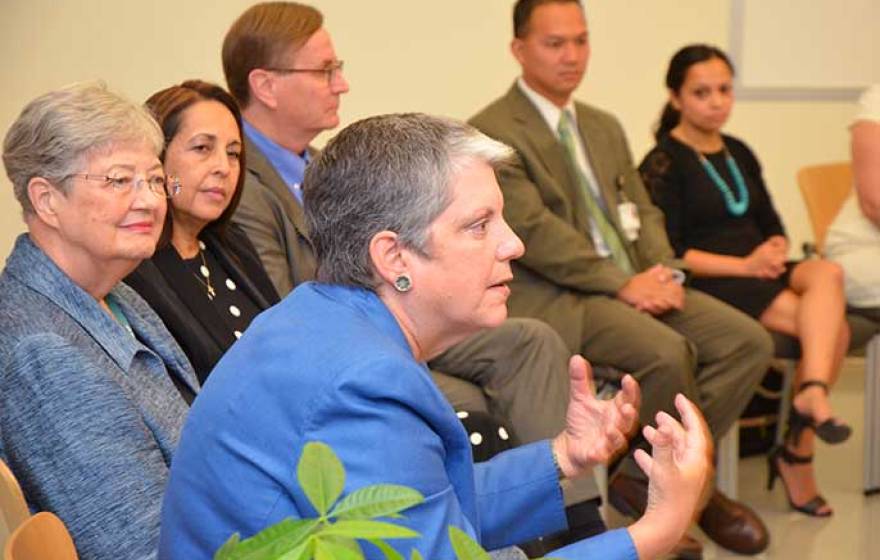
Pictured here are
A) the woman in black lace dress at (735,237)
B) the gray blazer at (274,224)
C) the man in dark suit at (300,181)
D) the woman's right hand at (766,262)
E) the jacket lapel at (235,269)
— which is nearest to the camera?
the jacket lapel at (235,269)

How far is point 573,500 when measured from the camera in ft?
11.9

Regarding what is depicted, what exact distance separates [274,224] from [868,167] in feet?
7.99

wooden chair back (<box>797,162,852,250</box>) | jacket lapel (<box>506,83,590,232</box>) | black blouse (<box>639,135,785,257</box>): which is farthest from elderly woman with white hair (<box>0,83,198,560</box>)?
wooden chair back (<box>797,162,852,250</box>)

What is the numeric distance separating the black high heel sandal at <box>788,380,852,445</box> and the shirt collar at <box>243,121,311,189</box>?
1.93 m

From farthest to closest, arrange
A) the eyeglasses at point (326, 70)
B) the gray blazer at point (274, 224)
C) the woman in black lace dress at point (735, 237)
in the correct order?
the woman in black lace dress at point (735, 237)
the eyeglasses at point (326, 70)
the gray blazer at point (274, 224)

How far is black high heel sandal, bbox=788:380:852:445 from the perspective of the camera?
189 inches

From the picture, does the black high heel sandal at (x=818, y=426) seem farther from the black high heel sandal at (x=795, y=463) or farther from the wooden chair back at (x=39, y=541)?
the wooden chair back at (x=39, y=541)

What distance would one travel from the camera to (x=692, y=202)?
5184 mm

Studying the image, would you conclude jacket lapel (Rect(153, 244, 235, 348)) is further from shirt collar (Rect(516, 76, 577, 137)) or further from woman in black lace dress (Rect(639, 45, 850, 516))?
woman in black lace dress (Rect(639, 45, 850, 516))

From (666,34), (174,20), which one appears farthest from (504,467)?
(666,34)

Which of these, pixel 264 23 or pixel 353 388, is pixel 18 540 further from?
pixel 264 23

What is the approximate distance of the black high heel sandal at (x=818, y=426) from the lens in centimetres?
481

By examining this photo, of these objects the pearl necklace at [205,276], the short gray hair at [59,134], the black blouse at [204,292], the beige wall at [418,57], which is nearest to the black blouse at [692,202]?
the beige wall at [418,57]

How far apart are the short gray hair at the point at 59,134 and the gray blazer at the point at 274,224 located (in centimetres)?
102
